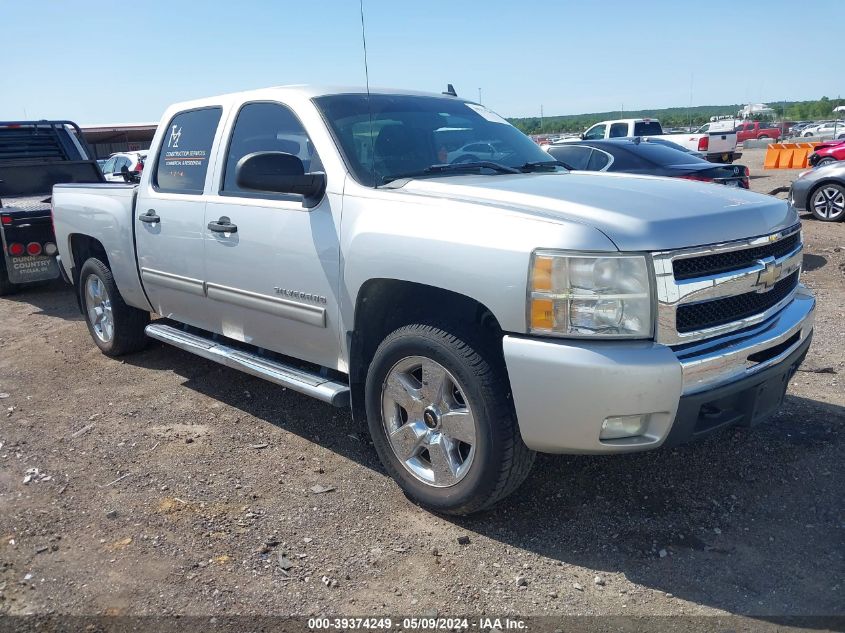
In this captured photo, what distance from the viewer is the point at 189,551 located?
3.33m

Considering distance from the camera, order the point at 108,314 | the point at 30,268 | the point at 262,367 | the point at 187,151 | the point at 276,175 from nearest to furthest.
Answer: the point at 276,175 → the point at 262,367 → the point at 187,151 → the point at 108,314 → the point at 30,268

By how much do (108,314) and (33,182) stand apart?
4758 millimetres

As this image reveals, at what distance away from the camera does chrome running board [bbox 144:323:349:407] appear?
3.85m

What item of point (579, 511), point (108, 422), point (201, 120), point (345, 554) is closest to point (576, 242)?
point (579, 511)

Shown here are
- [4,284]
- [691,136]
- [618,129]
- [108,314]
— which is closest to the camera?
[108,314]

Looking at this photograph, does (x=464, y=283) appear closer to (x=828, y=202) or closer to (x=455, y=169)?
(x=455, y=169)

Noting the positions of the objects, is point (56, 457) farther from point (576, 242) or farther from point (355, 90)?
point (576, 242)

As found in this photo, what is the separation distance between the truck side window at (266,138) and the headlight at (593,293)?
1603 millimetres

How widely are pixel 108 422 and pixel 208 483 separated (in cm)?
130

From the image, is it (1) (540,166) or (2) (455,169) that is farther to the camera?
(1) (540,166)

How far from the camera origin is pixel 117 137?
90.1 ft

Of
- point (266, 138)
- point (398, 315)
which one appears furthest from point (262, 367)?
point (266, 138)

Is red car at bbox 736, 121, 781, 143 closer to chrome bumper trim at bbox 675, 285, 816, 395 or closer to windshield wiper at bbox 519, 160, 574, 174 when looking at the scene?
windshield wiper at bbox 519, 160, 574, 174

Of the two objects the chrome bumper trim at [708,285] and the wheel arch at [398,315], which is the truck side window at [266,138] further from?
the chrome bumper trim at [708,285]
